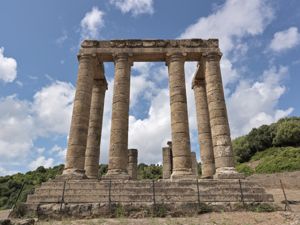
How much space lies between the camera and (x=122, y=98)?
20.2 m

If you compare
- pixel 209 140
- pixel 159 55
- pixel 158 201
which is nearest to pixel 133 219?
pixel 158 201

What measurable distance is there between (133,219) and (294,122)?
6616cm

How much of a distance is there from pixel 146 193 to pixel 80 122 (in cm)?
756

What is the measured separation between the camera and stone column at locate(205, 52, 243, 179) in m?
18.0

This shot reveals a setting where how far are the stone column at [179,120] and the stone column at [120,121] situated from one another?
Result: 3346mm

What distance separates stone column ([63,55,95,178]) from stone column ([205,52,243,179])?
9.12m

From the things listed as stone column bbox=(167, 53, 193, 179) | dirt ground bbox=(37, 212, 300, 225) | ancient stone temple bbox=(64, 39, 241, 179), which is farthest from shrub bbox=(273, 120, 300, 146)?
dirt ground bbox=(37, 212, 300, 225)

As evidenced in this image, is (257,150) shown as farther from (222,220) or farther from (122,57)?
(222,220)

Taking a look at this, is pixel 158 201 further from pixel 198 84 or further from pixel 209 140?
pixel 198 84

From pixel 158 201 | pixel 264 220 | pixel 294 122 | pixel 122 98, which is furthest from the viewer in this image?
pixel 294 122

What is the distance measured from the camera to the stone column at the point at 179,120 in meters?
18.3

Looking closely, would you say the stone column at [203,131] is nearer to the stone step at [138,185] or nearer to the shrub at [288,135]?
the stone step at [138,185]

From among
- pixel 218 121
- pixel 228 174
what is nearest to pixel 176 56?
pixel 218 121

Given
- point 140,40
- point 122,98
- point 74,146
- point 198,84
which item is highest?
point 140,40
